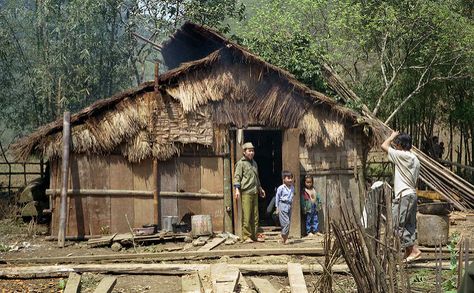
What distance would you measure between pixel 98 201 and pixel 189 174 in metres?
1.88

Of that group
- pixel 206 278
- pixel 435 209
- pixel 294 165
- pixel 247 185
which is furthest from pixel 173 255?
pixel 435 209

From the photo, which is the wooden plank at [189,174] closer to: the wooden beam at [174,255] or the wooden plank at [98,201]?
the wooden plank at [98,201]

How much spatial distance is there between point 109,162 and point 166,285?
4.32 metres

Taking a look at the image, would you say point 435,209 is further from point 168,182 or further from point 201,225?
point 168,182

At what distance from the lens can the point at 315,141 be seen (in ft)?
38.8

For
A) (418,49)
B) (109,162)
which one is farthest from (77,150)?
(418,49)

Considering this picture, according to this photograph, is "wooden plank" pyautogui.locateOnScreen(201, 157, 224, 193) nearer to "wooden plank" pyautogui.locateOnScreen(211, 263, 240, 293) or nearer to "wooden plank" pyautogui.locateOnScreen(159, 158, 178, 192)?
"wooden plank" pyautogui.locateOnScreen(159, 158, 178, 192)

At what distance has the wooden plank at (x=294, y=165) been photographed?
11.7 metres

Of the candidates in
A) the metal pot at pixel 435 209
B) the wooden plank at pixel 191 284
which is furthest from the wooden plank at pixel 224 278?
the metal pot at pixel 435 209

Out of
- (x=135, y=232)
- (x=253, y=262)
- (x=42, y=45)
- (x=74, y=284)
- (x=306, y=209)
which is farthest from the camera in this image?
(x=42, y=45)

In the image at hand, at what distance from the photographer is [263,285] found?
24.0 ft

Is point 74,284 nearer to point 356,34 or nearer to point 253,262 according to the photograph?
point 253,262

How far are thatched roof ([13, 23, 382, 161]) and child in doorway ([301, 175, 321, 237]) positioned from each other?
88 centimetres

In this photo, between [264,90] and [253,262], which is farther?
[264,90]
